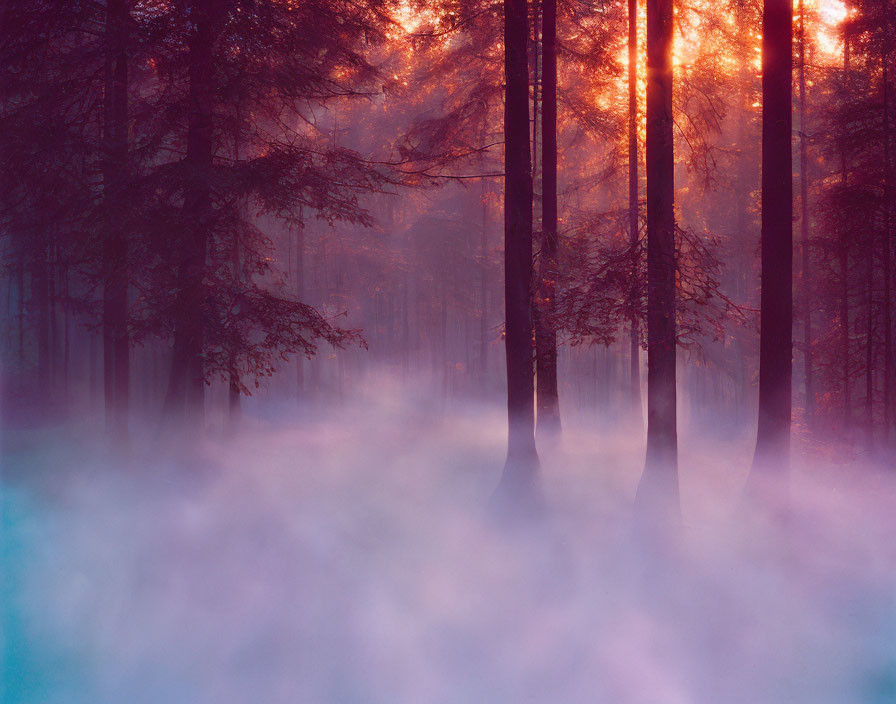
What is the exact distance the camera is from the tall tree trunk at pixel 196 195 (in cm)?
1077

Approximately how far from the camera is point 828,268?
61.5 ft

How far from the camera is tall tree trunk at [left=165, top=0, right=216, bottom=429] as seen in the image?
35.3 feet

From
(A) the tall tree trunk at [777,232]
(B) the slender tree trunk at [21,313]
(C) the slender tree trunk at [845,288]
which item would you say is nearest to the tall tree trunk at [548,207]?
(A) the tall tree trunk at [777,232]

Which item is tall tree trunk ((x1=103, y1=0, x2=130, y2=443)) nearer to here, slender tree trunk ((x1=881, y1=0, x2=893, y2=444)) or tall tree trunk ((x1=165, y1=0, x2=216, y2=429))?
tall tree trunk ((x1=165, y1=0, x2=216, y2=429))

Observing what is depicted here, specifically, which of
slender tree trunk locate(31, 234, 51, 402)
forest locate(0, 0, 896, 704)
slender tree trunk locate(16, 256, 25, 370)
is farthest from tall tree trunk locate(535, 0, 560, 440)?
slender tree trunk locate(16, 256, 25, 370)

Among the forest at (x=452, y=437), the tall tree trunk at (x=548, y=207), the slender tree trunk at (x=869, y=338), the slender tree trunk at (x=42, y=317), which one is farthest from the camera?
the slender tree trunk at (x=42, y=317)

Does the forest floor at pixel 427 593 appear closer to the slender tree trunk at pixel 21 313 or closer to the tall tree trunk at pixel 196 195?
the tall tree trunk at pixel 196 195

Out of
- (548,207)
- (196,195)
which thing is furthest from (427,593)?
(548,207)

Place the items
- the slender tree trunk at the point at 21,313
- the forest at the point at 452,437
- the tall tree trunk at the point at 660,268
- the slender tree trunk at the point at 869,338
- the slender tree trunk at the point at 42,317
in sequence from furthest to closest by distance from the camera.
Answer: the slender tree trunk at the point at 21,313
the slender tree trunk at the point at 42,317
the slender tree trunk at the point at 869,338
the tall tree trunk at the point at 660,268
the forest at the point at 452,437

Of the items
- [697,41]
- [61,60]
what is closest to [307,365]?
[61,60]

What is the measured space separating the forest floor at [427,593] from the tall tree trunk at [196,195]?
2664 mm

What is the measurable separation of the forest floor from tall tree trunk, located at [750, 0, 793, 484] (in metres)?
1.31

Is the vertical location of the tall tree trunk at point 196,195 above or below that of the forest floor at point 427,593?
above

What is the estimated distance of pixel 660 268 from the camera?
29.3 feet
